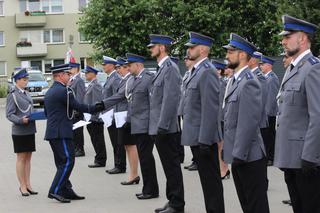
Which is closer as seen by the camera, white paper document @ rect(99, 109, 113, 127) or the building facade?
white paper document @ rect(99, 109, 113, 127)

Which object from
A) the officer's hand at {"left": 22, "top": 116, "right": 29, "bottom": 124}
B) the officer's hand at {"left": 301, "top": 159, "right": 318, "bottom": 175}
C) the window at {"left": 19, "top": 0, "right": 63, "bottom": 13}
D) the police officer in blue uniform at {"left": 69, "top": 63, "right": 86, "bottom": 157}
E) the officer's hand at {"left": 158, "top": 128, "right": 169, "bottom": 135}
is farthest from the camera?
the window at {"left": 19, "top": 0, "right": 63, "bottom": 13}

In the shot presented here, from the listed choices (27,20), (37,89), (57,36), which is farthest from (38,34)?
(37,89)

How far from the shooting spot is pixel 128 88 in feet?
32.1

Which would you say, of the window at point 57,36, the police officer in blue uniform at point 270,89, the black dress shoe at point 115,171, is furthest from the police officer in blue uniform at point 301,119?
the window at point 57,36

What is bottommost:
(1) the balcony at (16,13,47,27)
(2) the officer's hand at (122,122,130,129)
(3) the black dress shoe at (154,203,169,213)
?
(1) the balcony at (16,13,47,27)

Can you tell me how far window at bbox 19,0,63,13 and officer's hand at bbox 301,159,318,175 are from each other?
55.7m

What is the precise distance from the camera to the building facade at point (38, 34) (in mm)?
57812

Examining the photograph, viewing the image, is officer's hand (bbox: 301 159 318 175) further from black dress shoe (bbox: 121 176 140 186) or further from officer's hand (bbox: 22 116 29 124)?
black dress shoe (bbox: 121 176 140 186)

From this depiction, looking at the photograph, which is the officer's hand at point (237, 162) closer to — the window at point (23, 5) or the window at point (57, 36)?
the window at point (57, 36)

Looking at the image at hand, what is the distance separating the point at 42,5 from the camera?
59.4 m

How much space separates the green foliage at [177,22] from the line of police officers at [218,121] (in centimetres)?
2242

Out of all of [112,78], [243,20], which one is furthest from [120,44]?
[112,78]

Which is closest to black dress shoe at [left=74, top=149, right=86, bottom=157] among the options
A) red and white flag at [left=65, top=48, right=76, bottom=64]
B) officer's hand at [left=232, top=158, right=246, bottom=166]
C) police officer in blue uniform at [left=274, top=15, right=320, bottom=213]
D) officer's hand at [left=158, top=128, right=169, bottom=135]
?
officer's hand at [left=158, top=128, right=169, bottom=135]

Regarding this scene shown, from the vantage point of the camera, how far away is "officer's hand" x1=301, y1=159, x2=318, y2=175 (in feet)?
16.8
